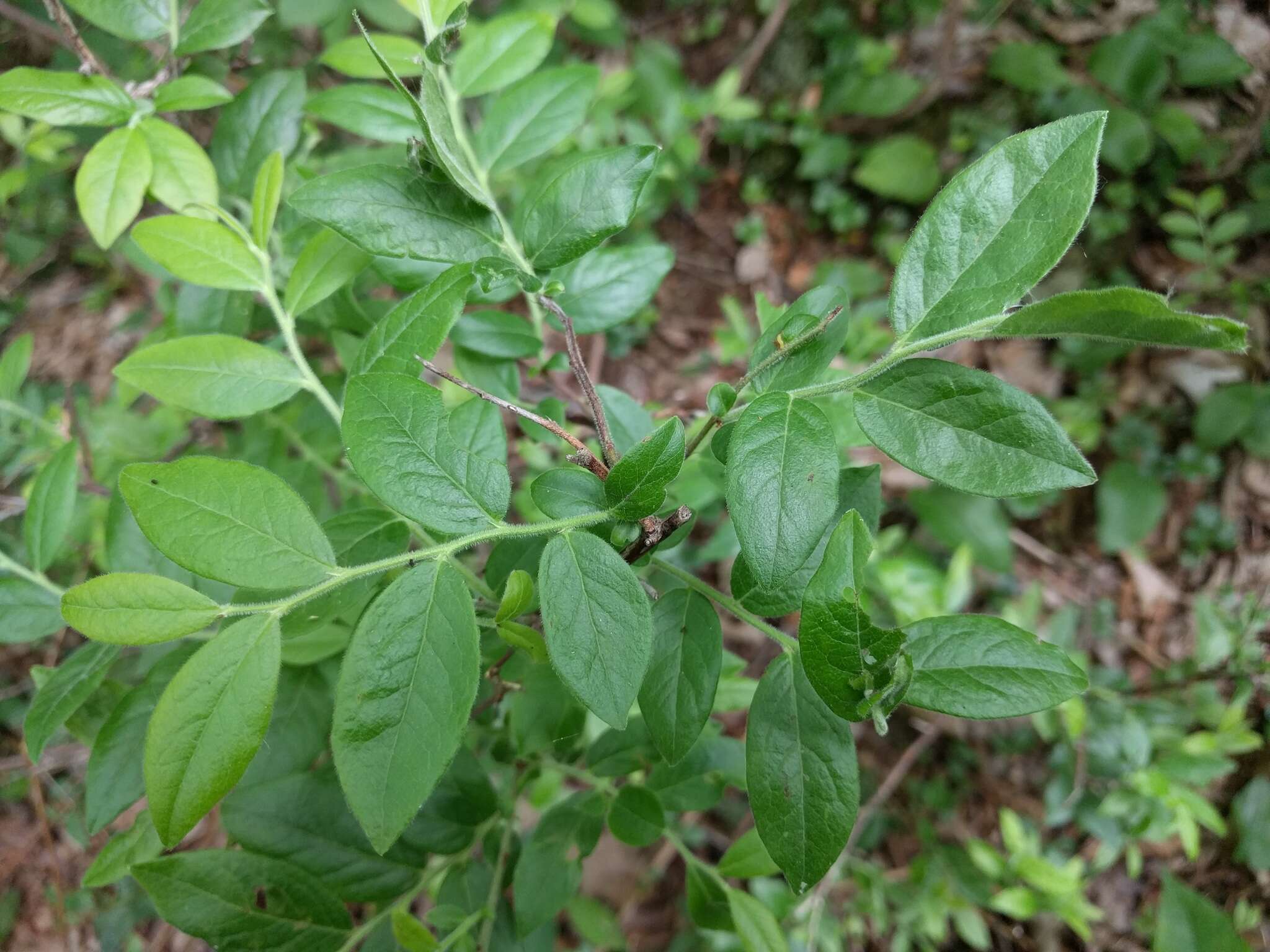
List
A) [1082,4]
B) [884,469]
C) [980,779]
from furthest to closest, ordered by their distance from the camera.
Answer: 1. [1082,4]
2. [884,469]
3. [980,779]

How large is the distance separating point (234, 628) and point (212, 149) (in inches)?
34.0

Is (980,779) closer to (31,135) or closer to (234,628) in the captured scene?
(234,628)

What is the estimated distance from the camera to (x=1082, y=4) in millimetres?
2695

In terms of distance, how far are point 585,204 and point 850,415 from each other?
47cm

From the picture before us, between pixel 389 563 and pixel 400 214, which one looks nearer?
pixel 389 563

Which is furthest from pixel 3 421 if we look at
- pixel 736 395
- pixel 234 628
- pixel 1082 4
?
pixel 1082 4

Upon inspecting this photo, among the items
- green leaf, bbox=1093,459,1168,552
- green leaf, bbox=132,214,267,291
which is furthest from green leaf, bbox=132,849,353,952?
green leaf, bbox=1093,459,1168,552

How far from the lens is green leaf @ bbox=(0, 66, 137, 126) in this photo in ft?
3.04

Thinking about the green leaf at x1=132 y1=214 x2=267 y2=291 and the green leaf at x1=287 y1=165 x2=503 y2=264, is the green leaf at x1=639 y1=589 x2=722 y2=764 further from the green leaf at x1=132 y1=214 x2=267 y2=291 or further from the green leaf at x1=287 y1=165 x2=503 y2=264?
the green leaf at x1=132 y1=214 x2=267 y2=291

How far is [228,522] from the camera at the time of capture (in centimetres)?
66

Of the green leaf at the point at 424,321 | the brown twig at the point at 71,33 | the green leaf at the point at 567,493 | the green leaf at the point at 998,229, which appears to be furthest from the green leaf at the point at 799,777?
the brown twig at the point at 71,33

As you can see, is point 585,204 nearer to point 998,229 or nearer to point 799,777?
point 998,229

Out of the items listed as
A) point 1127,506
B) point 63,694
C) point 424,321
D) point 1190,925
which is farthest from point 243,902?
point 1127,506

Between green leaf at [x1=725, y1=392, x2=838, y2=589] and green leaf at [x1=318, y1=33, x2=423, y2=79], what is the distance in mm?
821
